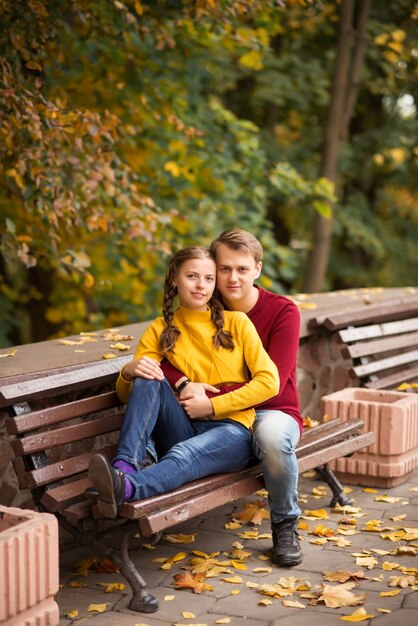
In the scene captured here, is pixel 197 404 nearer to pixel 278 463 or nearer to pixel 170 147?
pixel 278 463

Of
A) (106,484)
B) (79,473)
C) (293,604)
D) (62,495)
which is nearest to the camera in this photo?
(106,484)

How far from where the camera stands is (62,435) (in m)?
4.26

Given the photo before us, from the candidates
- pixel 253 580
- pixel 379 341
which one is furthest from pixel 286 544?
pixel 379 341

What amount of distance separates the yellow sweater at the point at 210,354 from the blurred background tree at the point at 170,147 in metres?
1.95

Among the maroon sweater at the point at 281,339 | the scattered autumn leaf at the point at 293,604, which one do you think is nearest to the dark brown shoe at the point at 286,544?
the scattered autumn leaf at the point at 293,604

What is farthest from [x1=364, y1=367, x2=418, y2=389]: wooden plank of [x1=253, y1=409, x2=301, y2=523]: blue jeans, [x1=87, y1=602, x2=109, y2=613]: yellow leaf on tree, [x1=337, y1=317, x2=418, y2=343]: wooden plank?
[x1=87, y1=602, x2=109, y2=613]: yellow leaf on tree

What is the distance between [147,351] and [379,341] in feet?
9.88

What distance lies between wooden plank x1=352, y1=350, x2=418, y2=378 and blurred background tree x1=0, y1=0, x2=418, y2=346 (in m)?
1.91

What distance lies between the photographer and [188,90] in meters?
10.1

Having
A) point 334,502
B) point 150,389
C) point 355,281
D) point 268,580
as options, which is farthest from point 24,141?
point 355,281

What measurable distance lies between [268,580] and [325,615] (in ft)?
1.56

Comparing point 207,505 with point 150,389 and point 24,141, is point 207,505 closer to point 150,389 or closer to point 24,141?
point 150,389

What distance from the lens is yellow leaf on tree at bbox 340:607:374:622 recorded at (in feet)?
12.4

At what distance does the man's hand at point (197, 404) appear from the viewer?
14.7 feet
